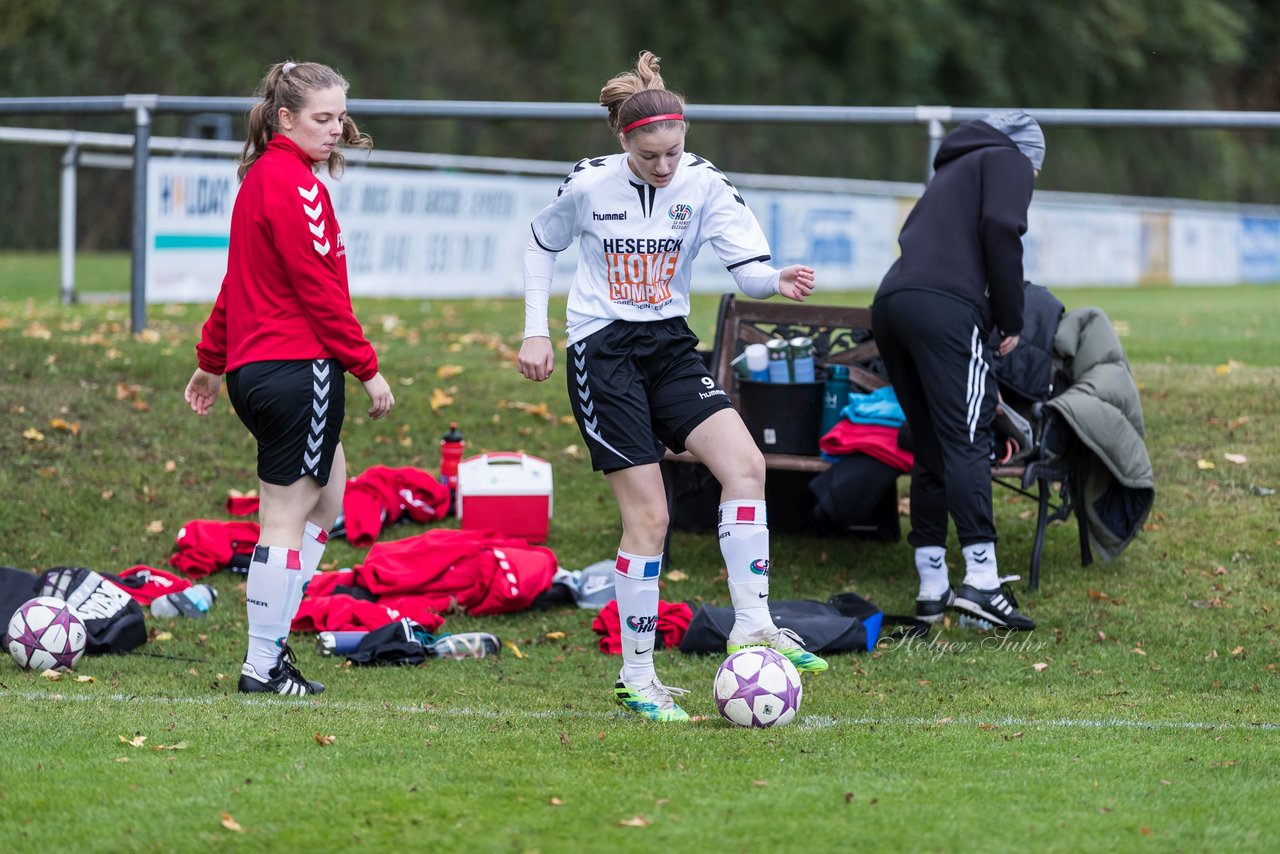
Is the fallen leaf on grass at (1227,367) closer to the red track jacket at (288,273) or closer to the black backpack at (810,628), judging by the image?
the black backpack at (810,628)

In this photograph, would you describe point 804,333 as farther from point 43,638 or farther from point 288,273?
point 43,638

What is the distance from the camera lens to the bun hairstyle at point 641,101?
193 inches

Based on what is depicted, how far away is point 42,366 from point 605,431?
20.0ft

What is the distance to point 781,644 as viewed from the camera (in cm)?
534

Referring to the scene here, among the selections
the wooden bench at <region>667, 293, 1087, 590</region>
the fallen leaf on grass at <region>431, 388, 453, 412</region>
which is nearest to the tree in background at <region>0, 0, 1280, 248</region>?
the fallen leaf on grass at <region>431, 388, 453, 412</region>

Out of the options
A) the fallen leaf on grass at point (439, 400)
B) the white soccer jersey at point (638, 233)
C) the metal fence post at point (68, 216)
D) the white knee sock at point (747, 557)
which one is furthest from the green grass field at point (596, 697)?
the metal fence post at point (68, 216)

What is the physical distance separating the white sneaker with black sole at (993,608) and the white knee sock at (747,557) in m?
1.54

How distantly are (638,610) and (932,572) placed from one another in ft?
6.84

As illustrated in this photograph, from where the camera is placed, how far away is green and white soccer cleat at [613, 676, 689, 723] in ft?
16.3

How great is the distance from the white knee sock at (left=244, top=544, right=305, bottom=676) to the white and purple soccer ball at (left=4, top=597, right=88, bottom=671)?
88 cm

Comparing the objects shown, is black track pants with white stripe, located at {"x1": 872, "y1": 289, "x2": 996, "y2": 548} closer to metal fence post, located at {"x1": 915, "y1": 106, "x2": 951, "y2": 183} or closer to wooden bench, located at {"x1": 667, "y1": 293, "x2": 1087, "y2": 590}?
wooden bench, located at {"x1": 667, "y1": 293, "x2": 1087, "y2": 590}

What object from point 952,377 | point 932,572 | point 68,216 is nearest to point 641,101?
point 952,377

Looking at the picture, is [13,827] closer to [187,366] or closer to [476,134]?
[187,366]

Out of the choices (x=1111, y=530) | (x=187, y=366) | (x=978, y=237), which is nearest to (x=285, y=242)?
(x=978, y=237)
